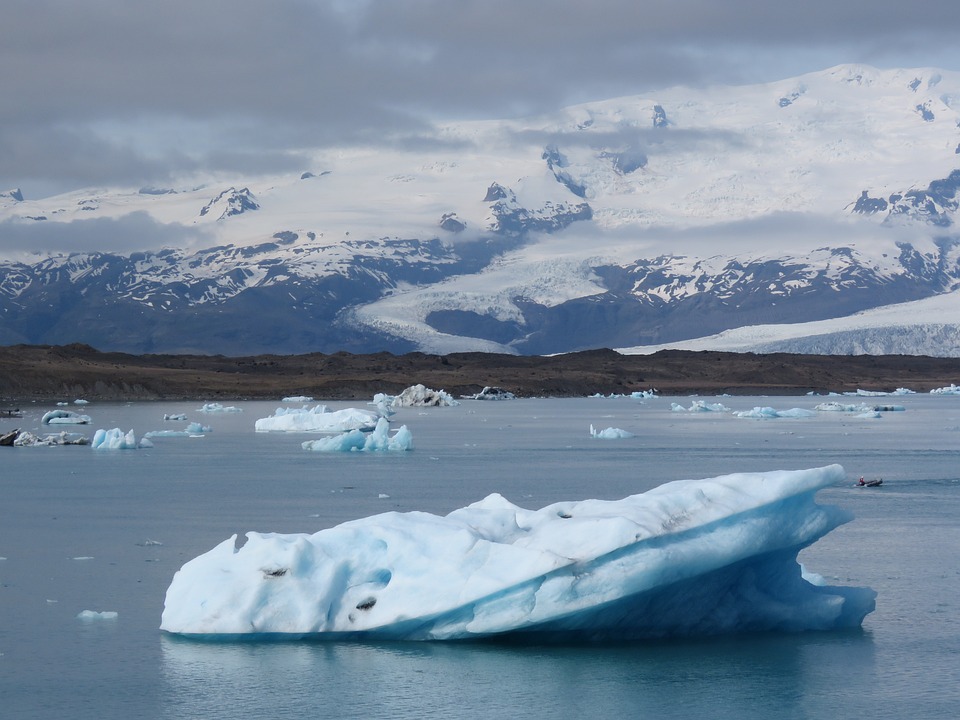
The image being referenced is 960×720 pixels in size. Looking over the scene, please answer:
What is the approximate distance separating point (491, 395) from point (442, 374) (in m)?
13.9

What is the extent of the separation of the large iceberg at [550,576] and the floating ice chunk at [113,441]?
2451 centimetres

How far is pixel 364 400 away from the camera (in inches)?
3452

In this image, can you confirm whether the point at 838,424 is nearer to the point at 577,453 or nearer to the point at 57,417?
the point at 577,453

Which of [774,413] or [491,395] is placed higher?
[491,395]

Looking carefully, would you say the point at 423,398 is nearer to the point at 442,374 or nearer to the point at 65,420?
the point at 65,420

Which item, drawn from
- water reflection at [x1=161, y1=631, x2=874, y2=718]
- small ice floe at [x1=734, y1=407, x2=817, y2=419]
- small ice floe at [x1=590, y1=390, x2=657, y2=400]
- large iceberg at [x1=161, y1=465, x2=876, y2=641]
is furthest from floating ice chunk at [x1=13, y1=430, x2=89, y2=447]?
small ice floe at [x1=590, y1=390, x2=657, y2=400]

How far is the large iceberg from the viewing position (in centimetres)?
1112

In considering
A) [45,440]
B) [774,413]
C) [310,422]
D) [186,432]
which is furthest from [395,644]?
[774,413]

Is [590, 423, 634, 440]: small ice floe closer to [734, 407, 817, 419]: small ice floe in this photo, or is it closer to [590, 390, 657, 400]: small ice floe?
[734, 407, 817, 419]: small ice floe

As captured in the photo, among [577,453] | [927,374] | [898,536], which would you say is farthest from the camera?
[927,374]

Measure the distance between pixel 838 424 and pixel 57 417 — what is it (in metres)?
29.5

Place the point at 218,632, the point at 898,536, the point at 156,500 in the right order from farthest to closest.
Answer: the point at 156,500 → the point at 898,536 → the point at 218,632

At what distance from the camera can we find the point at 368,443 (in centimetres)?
3638

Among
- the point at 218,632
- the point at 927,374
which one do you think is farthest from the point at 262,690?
the point at 927,374
